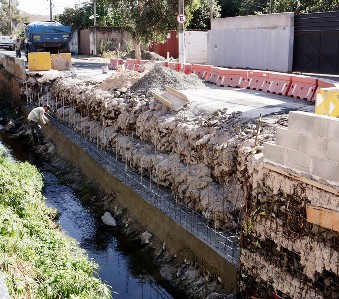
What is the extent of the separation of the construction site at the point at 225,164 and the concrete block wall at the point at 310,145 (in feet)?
0.06

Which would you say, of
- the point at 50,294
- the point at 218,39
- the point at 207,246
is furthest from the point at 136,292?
the point at 218,39

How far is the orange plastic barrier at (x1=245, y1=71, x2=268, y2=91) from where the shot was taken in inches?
830

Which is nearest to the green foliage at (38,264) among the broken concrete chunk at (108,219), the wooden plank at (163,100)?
the broken concrete chunk at (108,219)

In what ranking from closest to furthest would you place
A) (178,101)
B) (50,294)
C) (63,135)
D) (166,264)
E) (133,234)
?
(50,294) < (166,264) < (133,234) < (178,101) < (63,135)

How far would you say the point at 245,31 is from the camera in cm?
3048

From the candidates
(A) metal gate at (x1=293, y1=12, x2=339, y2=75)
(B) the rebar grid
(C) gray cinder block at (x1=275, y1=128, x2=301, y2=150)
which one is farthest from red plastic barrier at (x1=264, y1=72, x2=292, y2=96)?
(C) gray cinder block at (x1=275, y1=128, x2=301, y2=150)

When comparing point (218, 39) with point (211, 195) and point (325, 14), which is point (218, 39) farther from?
point (211, 195)

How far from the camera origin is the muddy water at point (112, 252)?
12047 mm

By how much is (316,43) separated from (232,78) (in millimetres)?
6082

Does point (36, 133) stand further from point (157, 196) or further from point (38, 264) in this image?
point (38, 264)

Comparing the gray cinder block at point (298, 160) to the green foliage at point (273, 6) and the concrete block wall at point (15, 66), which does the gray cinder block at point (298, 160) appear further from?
the green foliage at point (273, 6)

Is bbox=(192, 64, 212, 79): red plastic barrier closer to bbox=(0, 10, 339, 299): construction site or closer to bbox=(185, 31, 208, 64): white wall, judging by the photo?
bbox=(0, 10, 339, 299): construction site

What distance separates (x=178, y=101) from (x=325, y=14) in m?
12.1

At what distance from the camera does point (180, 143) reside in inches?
601
